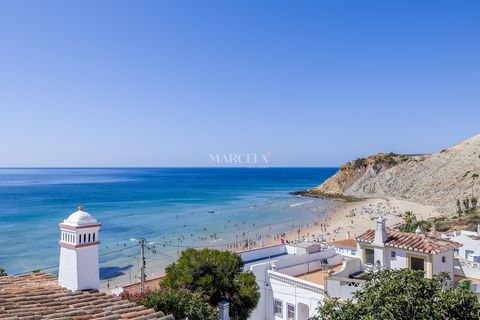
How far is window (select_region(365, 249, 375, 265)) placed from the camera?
19.7 meters

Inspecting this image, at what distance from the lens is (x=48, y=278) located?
10.7 metres

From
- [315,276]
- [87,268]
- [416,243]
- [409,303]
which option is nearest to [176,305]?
[87,268]

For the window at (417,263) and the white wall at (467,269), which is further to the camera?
the white wall at (467,269)

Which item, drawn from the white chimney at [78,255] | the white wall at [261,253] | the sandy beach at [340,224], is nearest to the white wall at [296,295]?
the white wall at [261,253]

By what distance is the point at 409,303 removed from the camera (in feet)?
23.2

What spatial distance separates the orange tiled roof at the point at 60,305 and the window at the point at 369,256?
1431 cm

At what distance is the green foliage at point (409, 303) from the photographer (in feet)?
22.9

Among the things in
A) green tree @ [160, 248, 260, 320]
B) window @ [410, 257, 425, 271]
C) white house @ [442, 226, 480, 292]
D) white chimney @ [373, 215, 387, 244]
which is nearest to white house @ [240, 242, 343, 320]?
green tree @ [160, 248, 260, 320]

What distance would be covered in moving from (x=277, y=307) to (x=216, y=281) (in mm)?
4278

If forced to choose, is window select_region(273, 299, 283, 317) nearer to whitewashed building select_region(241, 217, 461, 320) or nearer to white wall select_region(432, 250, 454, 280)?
whitewashed building select_region(241, 217, 461, 320)

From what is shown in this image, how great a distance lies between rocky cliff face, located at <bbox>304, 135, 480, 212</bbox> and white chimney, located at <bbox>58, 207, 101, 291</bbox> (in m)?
76.3

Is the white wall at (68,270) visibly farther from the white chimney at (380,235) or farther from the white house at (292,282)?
the white chimney at (380,235)

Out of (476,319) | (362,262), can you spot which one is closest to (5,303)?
(476,319)

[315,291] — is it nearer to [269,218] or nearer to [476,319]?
[476,319]
